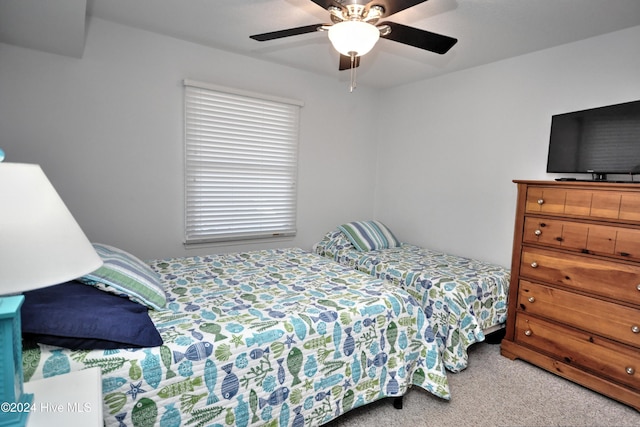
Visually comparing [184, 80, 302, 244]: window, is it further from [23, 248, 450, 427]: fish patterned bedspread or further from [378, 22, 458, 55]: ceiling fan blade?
[378, 22, 458, 55]: ceiling fan blade

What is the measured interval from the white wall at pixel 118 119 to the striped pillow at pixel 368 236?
0.95m

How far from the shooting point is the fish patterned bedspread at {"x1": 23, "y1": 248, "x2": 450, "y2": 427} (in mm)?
1240

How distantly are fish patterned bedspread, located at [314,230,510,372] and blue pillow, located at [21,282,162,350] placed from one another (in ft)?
6.15

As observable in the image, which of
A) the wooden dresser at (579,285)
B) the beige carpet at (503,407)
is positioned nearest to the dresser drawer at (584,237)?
the wooden dresser at (579,285)

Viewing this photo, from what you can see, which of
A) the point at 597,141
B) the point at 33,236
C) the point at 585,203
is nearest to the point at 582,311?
the point at 585,203

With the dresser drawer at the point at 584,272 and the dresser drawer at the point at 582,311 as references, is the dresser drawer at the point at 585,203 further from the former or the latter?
the dresser drawer at the point at 582,311

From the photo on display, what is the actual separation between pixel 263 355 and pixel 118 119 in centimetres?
220

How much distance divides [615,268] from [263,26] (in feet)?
9.17

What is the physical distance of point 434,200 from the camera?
11.6 feet

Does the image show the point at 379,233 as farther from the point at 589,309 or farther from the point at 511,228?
the point at 589,309

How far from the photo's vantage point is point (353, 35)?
1.60 metres

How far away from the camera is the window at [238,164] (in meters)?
2.90

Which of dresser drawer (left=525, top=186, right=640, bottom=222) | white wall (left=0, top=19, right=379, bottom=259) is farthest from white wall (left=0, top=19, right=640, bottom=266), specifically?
dresser drawer (left=525, top=186, right=640, bottom=222)

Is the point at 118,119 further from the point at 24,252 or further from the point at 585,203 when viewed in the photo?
the point at 585,203
